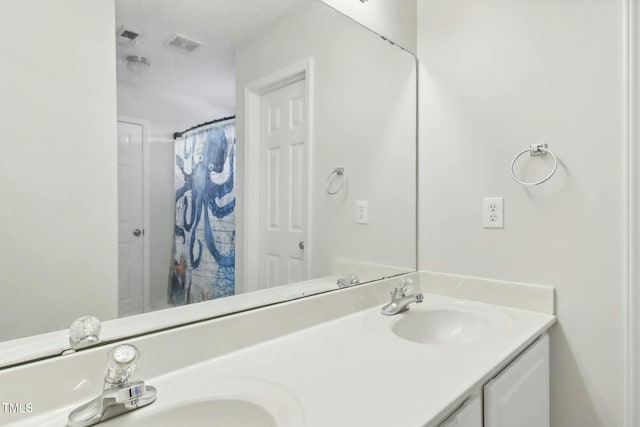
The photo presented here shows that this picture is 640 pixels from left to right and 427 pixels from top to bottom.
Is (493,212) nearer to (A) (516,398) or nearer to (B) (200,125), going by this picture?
(A) (516,398)

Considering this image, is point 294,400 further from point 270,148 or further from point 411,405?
point 270,148

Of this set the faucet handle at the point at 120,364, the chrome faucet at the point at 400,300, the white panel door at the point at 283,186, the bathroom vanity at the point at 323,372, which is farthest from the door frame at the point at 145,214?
the chrome faucet at the point at 400,300

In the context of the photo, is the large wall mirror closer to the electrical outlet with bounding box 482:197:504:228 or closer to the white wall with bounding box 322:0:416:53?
the white wall with bounding box 322:0:416:53

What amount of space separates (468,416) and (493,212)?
833 millimetres

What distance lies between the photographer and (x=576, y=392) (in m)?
1.24

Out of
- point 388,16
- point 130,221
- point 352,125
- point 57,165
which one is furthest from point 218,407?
point 388,16

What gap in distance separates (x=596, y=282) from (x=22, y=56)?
162cm

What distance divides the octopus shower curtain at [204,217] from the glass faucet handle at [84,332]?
192mm

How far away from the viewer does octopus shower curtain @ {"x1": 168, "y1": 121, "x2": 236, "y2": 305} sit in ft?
3.15

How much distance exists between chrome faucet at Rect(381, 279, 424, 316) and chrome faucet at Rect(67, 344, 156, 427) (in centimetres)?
84

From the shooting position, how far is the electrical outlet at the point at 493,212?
1.39m

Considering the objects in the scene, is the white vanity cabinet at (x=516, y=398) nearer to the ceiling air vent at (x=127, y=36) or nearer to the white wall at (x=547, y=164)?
the white wall at (x=547, y=164)

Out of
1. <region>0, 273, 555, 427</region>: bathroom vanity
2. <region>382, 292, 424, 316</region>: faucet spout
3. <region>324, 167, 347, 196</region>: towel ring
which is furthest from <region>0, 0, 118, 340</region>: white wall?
<region>382, 292, 424, 316</region>: faucet spout

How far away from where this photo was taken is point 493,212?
4.63 ft
